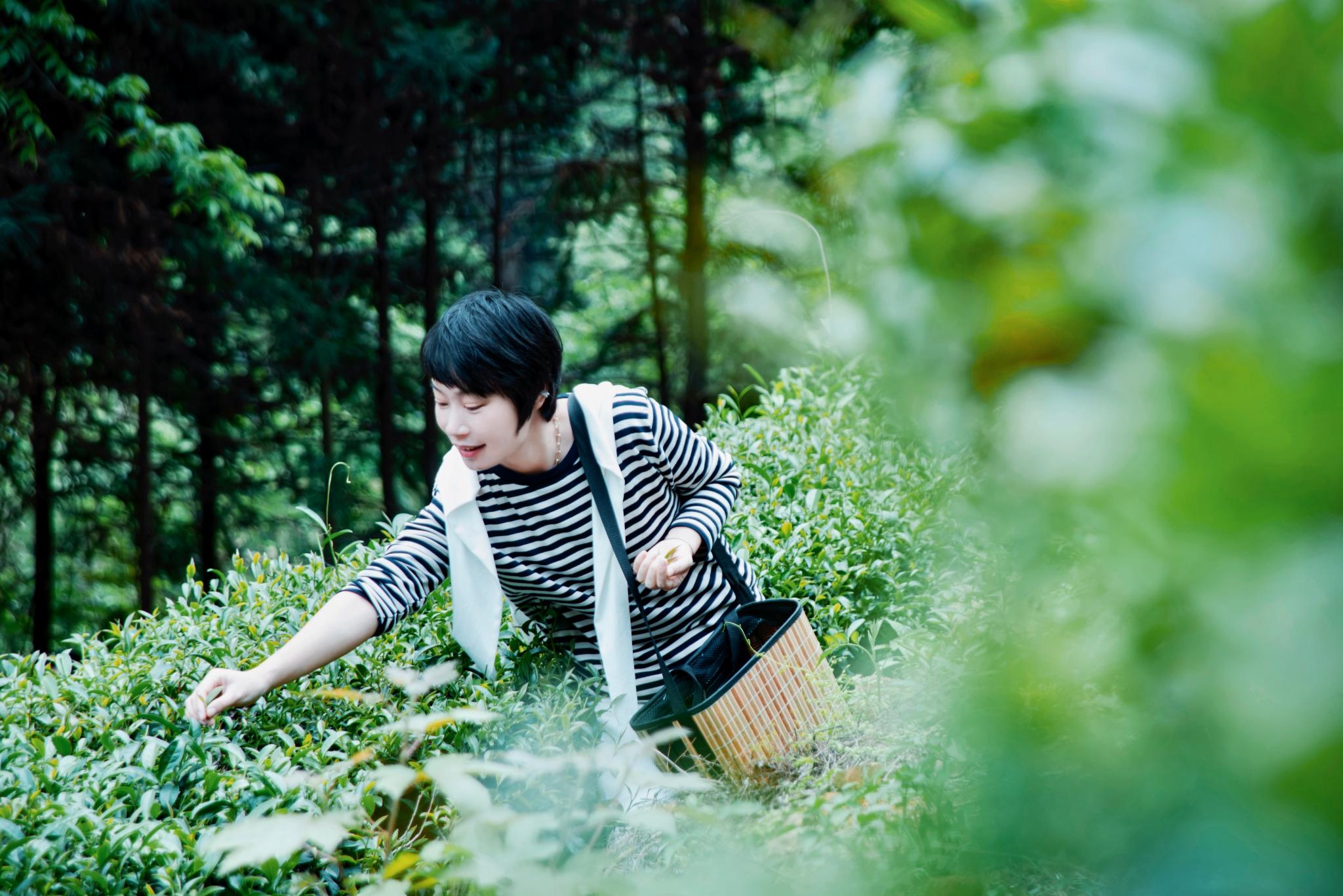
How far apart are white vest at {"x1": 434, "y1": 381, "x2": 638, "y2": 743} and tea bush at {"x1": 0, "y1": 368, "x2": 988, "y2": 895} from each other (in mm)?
103

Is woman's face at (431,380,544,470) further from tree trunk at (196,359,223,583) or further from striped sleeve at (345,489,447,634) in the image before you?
tree trunk at (196,359,223,583)

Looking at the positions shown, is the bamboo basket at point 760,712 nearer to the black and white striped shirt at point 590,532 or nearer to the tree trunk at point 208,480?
the black and white striped shirt at point 590,532

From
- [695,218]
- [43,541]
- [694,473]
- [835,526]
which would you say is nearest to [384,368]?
[43,541]

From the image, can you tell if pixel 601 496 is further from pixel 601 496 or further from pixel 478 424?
pixel 478 424

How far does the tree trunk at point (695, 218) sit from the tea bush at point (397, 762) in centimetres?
749

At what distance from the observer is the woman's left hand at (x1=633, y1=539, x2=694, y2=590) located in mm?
2396

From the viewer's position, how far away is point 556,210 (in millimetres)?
11047

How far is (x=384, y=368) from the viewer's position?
34.3ft

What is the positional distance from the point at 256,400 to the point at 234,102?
2.73m

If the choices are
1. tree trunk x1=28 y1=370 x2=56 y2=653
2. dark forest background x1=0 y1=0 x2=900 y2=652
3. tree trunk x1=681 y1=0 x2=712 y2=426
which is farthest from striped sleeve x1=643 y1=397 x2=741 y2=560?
tree trunk x1=28 y1=370 x2=56 y2=653

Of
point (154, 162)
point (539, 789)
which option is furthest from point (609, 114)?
point (539, 789)

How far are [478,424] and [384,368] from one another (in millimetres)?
8517

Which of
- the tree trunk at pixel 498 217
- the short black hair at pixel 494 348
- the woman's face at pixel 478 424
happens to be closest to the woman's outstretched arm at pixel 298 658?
the woman's face at pixel 478 424

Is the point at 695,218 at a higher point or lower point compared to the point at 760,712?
higher
